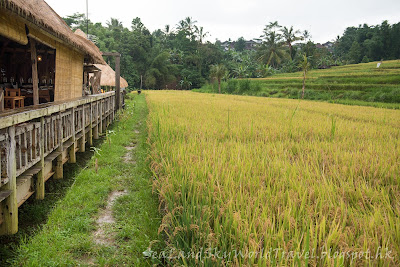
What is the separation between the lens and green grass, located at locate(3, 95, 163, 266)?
2.01m

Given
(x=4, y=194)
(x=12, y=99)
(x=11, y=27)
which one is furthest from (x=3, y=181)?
(x=12, y=99)

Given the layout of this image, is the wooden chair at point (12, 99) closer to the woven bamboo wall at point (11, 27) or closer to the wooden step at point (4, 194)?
the woven bamboo wall at point (11, 27)

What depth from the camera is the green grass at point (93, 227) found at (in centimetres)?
201

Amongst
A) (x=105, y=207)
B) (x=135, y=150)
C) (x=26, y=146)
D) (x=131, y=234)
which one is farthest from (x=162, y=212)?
(x=135, y=150)

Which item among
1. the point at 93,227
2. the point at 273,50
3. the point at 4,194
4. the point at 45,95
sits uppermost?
the point at 273,50

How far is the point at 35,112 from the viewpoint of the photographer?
274 cm

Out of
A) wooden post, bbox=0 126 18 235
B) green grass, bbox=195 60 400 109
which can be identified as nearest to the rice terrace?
wooden post, bbox=0 126 18 235

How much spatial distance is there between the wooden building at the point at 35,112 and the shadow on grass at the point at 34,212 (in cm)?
8

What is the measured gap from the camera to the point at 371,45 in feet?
124

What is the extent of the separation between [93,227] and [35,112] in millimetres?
1268

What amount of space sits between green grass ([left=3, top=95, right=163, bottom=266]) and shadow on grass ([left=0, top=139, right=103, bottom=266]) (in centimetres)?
4

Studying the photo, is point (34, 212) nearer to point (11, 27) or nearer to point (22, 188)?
point (22, 188)

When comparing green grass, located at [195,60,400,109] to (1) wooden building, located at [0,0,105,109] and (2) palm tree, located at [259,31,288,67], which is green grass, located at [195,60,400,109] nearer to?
(1) wooden building, located at [0,0,105,109]

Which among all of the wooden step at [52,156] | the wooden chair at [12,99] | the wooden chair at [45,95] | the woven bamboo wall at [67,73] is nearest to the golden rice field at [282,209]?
the wooden step at [52,156]
